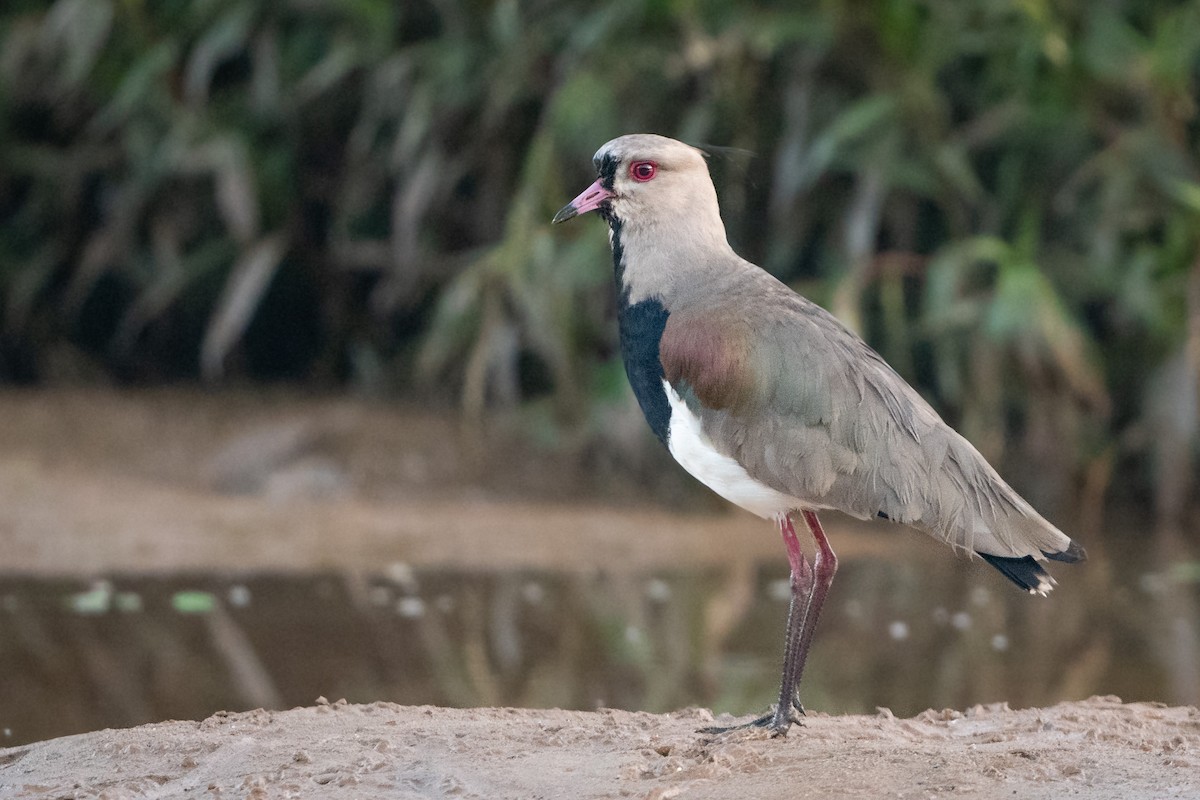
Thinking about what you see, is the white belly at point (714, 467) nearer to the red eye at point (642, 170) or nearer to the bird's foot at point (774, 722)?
the bird's foot at point (774, 722)

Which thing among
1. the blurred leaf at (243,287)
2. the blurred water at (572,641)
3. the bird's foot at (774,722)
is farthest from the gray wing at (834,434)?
the blurred leaf at (243,287)

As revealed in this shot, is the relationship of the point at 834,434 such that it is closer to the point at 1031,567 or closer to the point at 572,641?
the point at 1031,567

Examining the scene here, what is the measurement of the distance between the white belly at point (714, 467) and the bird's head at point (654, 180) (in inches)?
19.1

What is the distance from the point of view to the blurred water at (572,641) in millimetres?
4941

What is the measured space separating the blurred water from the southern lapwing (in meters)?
1.13

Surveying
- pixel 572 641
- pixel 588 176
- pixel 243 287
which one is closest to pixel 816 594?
pixel 572 641

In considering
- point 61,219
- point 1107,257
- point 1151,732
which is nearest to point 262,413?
point 61,219

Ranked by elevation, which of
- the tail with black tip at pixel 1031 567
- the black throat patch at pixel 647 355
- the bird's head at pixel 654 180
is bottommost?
the tail with black tip at pixel 1031 567

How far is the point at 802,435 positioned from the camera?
3654 millimetres

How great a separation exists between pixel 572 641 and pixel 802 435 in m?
2.21

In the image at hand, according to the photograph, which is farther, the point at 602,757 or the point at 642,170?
the point at 642,170

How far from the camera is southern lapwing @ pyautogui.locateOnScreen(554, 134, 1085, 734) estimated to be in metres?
3.63

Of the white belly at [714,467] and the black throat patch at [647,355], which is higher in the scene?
the black throat patch at [647,355]

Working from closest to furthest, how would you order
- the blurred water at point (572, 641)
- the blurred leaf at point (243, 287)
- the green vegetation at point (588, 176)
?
the blurred water at point (572, 641) < the green vegetation at point (588, 176) < the blurred leaf at point (243, 287)
